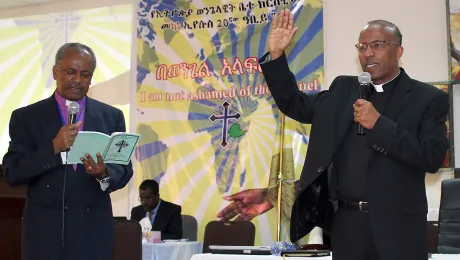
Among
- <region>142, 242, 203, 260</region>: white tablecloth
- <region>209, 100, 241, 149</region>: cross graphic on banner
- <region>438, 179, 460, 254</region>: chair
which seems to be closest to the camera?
<region>438, 179, 460, 254</region>: chair

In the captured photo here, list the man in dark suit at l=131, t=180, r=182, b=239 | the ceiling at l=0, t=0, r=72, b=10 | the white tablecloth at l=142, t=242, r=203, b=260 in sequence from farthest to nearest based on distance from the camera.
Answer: the ceiling at l=0, t=0, r=72, b=10 < the man in dark suit at l=131, t=180, r=182, b=239 < the white tablecloth at l=142, t=242, r=203, b=260

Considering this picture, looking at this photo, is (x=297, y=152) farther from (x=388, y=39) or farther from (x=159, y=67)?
(x=388, y=39)

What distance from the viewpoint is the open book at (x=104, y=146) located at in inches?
96.9

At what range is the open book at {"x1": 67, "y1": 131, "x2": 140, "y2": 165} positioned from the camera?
8.07 ft

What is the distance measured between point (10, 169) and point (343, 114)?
1432 millimetres

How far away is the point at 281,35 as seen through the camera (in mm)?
2613

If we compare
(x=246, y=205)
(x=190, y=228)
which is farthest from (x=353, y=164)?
(x=190, y=228)

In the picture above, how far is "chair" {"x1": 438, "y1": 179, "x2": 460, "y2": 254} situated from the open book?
→ 125 inches

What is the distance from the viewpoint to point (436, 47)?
6734 mm

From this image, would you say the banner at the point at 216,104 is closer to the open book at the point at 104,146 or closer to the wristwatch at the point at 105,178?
the open book at the point at 104,146

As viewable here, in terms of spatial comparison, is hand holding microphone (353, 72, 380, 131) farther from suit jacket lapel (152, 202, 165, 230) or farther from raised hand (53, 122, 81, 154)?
suit jacket lapel (152, 202, 165, 230)

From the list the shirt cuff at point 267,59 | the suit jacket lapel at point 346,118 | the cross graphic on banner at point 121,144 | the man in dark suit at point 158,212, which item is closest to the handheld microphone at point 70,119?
the cross graphic on banner at point 121,144

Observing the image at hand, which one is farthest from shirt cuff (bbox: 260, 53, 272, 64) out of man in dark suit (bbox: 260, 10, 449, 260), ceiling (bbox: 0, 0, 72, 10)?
ceiling (bbox: 0, 0, 72, 10)

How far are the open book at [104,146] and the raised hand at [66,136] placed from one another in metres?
0.02
